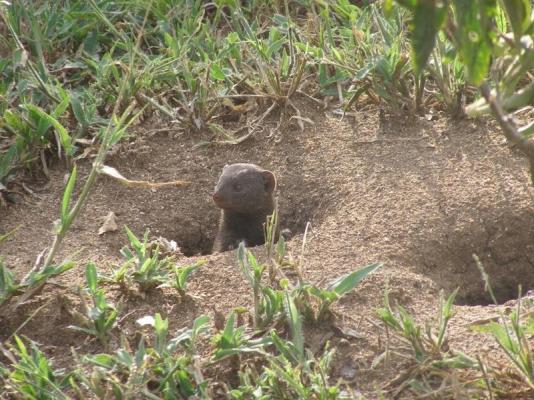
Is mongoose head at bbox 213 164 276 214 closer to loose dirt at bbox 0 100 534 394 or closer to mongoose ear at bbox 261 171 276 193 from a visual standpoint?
mongoose ear at bbox 261 171 276 193

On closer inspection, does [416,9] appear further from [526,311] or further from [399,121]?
[399,121]

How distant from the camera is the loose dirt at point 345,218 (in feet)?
10.4

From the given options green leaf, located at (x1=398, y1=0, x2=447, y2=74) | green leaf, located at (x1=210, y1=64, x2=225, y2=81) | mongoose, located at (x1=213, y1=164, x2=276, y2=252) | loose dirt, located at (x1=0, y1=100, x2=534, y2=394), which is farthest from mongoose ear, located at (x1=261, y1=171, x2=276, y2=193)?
green leaf, located at (x1=398, y1=0, x2=447, y2=74)

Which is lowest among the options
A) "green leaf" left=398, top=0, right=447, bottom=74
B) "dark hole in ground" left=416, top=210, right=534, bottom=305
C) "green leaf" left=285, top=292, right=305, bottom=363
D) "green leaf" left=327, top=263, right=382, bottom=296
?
"dark hole in ground" left=416, top=210, right=534, bottom=305

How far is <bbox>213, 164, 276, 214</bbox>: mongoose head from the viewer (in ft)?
13.5

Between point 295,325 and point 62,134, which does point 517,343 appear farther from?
point 62,134

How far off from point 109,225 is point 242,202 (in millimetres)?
A: 666

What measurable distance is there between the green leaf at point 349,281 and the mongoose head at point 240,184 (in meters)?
1.10

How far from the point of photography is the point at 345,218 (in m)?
3.76

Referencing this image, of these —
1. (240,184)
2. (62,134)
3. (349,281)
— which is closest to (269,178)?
(240,184)

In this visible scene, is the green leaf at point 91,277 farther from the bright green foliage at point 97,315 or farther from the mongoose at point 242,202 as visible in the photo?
the mongoose at point 242,202

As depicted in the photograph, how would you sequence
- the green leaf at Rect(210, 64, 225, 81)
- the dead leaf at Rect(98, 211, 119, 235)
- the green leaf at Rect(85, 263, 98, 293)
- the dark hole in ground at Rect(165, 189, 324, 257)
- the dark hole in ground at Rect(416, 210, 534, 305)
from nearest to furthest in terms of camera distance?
the green leaf at Rect(85, 263, 98, 293) < the dark hole in ground at Rect(416, 210, 534, 305) < the dead leaf at Rect(98, 211, 119, 235) < the dark hole in ground at Rect(165, 189, 324, 257) < the green leaf at Rect(210, 64, 225, 81)

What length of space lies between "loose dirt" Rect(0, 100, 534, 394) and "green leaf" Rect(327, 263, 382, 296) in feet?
0.26

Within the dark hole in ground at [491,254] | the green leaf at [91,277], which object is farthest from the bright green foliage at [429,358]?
the green leaf at [91,277]
